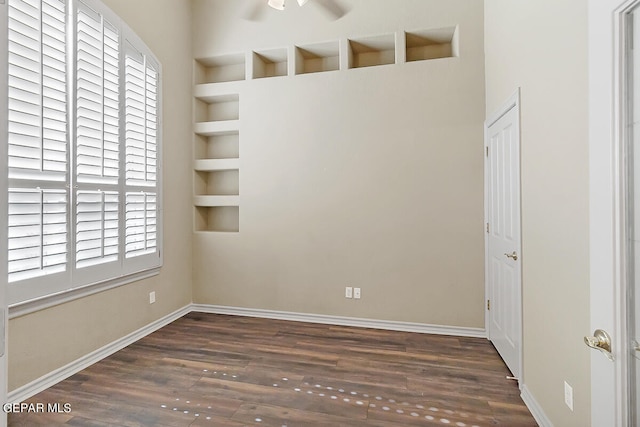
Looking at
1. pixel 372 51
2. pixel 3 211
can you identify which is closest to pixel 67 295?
pixel 3 211

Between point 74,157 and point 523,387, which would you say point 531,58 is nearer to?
point 523,387

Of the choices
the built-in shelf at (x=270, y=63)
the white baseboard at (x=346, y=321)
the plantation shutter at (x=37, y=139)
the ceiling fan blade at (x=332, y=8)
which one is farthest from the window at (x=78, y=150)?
the ceiling fan blade at (x=332, y=8)

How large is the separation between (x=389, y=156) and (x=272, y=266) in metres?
1.83

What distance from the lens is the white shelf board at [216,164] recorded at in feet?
13.3

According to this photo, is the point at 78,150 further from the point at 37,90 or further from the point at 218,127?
the point at 218,127

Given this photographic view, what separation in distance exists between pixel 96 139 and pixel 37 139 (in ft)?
1.66

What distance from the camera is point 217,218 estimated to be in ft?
14.3

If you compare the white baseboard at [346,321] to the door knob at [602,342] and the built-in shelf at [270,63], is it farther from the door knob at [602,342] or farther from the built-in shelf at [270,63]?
the built-in shelf at [270,63]

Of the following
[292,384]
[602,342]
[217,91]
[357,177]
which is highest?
[217,91]

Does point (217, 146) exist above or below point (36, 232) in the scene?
above

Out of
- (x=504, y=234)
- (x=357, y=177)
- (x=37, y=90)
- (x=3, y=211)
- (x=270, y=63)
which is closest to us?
(x=3, y=211)

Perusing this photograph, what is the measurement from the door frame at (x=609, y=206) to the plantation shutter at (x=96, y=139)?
10.3 ft

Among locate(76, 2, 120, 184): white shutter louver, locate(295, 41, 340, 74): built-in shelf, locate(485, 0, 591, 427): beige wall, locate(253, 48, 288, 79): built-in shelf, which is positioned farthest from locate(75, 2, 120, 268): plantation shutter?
locate(485, 0, 591, 427): beige wall

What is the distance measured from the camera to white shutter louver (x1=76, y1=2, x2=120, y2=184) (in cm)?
259
